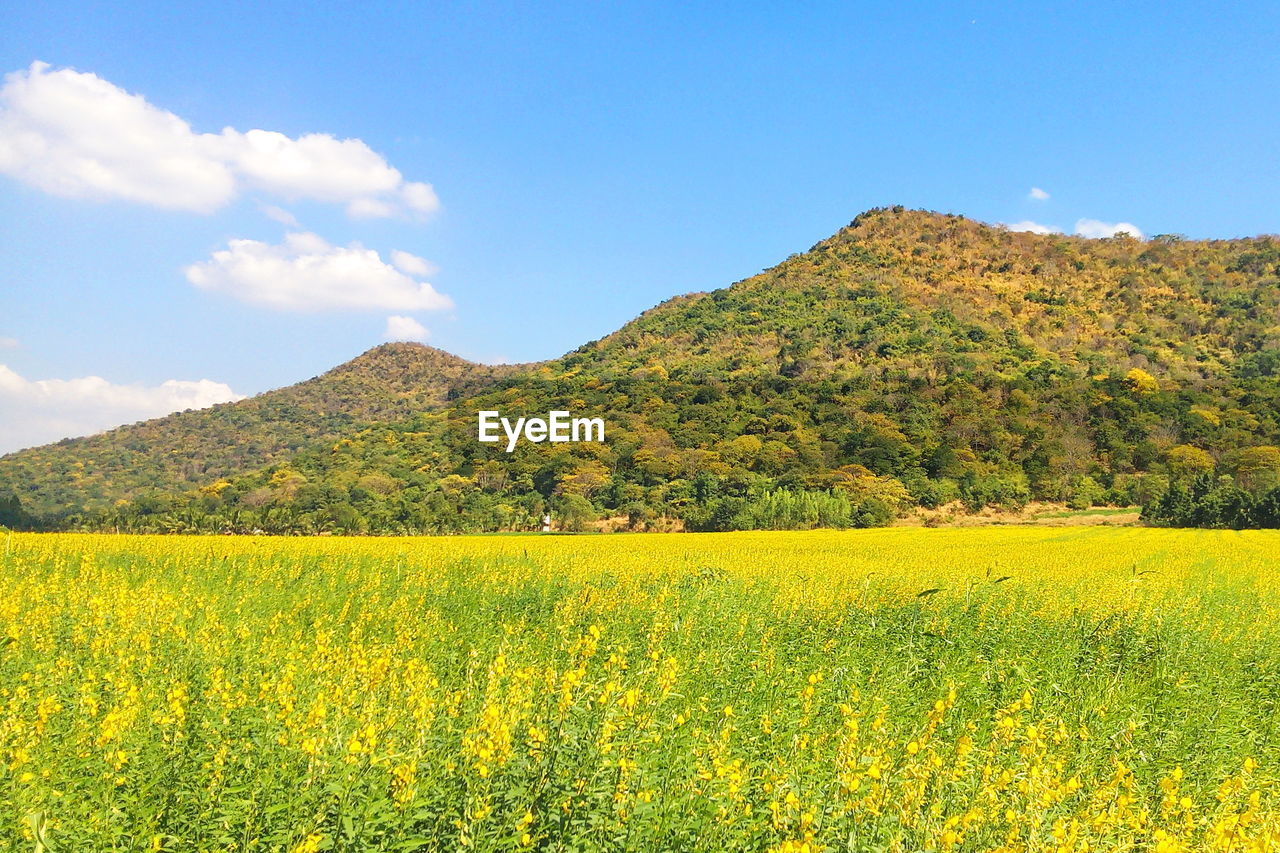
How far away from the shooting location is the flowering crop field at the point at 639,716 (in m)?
2.97

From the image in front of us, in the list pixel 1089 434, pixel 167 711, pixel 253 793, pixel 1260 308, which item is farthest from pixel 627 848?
pixel 1260 308

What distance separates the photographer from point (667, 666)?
3.85 metres

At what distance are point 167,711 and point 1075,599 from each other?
37.7ft

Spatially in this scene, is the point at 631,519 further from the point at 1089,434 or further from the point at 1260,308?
the point at 1260,308
